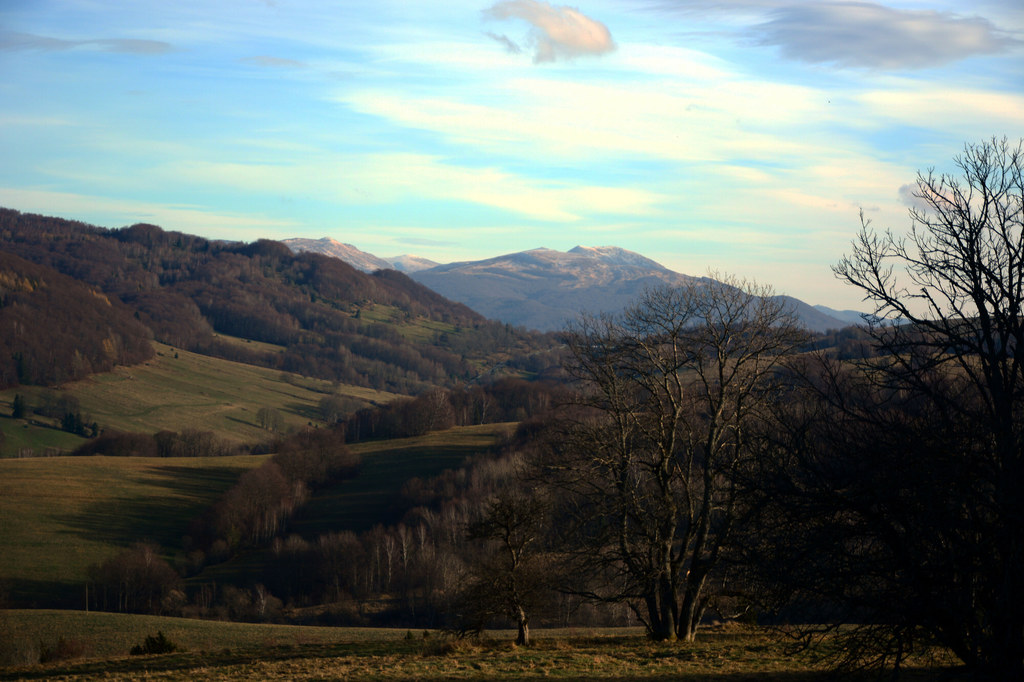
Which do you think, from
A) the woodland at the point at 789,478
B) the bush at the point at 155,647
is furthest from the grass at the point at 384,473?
the woodland at the point at 789,478

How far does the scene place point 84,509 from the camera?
94.2 meters

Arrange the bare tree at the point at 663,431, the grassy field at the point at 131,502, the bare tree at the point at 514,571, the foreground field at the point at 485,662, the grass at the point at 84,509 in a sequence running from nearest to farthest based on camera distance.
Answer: the foreground field at the point at 485,662
the bare tree at the point at 663,431
the bare tree at the point at 514,571
the grass at the point at 84,509
the grassy field at the point at 131,502

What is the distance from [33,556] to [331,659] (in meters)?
73.0

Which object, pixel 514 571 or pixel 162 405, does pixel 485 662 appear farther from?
pixel 162 405

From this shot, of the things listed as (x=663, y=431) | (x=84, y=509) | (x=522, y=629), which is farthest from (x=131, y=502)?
(x=663, y=431)

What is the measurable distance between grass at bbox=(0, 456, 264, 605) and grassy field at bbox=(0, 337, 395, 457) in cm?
3294

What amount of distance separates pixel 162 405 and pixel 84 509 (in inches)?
3116

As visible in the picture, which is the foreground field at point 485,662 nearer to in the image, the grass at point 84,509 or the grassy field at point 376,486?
the grass at point 84,509

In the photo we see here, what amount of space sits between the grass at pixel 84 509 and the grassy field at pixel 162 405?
108 ft

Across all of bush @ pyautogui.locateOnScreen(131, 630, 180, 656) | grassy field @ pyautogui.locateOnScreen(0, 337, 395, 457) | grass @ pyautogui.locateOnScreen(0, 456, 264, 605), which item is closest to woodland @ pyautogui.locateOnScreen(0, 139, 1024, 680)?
bush @ pyautogui.locateOnScreen(131, 630, 180, 656)

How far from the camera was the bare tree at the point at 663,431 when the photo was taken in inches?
826

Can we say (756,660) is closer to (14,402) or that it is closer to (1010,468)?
(1010,468)

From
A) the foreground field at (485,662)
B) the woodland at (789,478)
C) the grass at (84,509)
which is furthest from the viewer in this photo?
the grass at (84,509)

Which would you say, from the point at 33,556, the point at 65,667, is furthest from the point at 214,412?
the point at 65,667
